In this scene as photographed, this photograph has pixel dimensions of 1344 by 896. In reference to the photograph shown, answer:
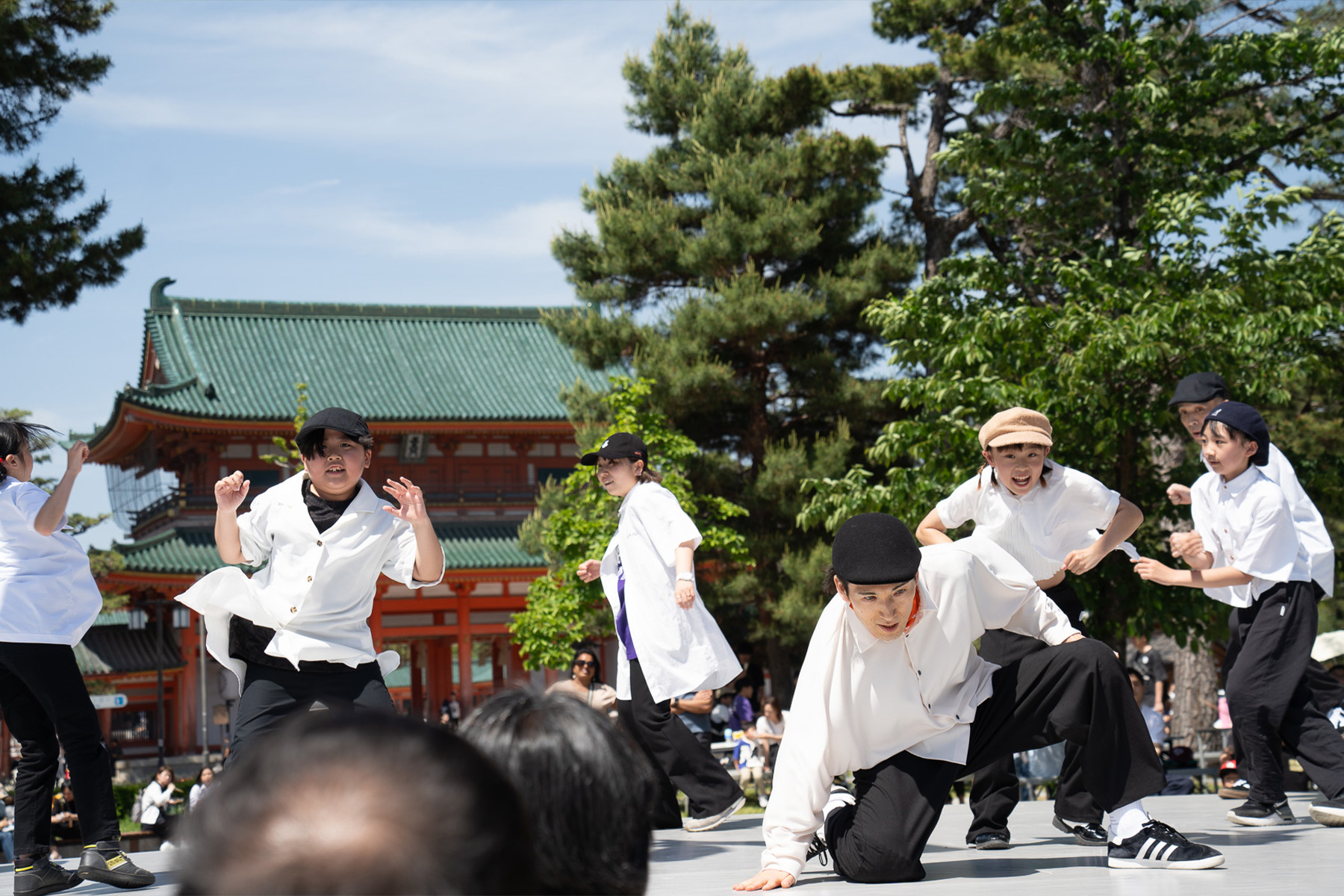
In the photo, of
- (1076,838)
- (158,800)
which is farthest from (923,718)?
(158,800)

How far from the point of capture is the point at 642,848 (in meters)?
1.25

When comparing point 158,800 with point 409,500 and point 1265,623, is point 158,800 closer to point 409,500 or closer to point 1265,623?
point 409,500

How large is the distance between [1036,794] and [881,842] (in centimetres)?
835

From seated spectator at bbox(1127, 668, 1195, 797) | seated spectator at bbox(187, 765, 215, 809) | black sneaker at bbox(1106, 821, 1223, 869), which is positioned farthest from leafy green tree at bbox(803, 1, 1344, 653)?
seated spectator at bbox(187, 765, 215, 809)

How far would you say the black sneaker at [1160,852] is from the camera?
3.62 metres

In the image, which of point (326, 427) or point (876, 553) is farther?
point (326, 427)

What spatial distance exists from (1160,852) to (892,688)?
37.3 inches

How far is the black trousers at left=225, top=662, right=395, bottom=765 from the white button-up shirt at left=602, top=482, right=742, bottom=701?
150cm

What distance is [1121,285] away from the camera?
30.6ft

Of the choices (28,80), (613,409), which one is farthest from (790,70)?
(28,80)

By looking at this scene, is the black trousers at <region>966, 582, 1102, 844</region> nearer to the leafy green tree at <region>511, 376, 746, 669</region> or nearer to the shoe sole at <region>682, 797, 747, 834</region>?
the shoe sole at <region>682, 797, 747, 834</region>

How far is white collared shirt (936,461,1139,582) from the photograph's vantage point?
4594 millimetres

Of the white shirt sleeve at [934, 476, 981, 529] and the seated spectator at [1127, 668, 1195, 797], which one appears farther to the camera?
the seated spectator at [1127, 668, 1195, 797]

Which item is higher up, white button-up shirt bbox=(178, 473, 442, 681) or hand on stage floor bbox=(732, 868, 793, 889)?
white button-up shirt bbox=(178, 473, 442, 681)
